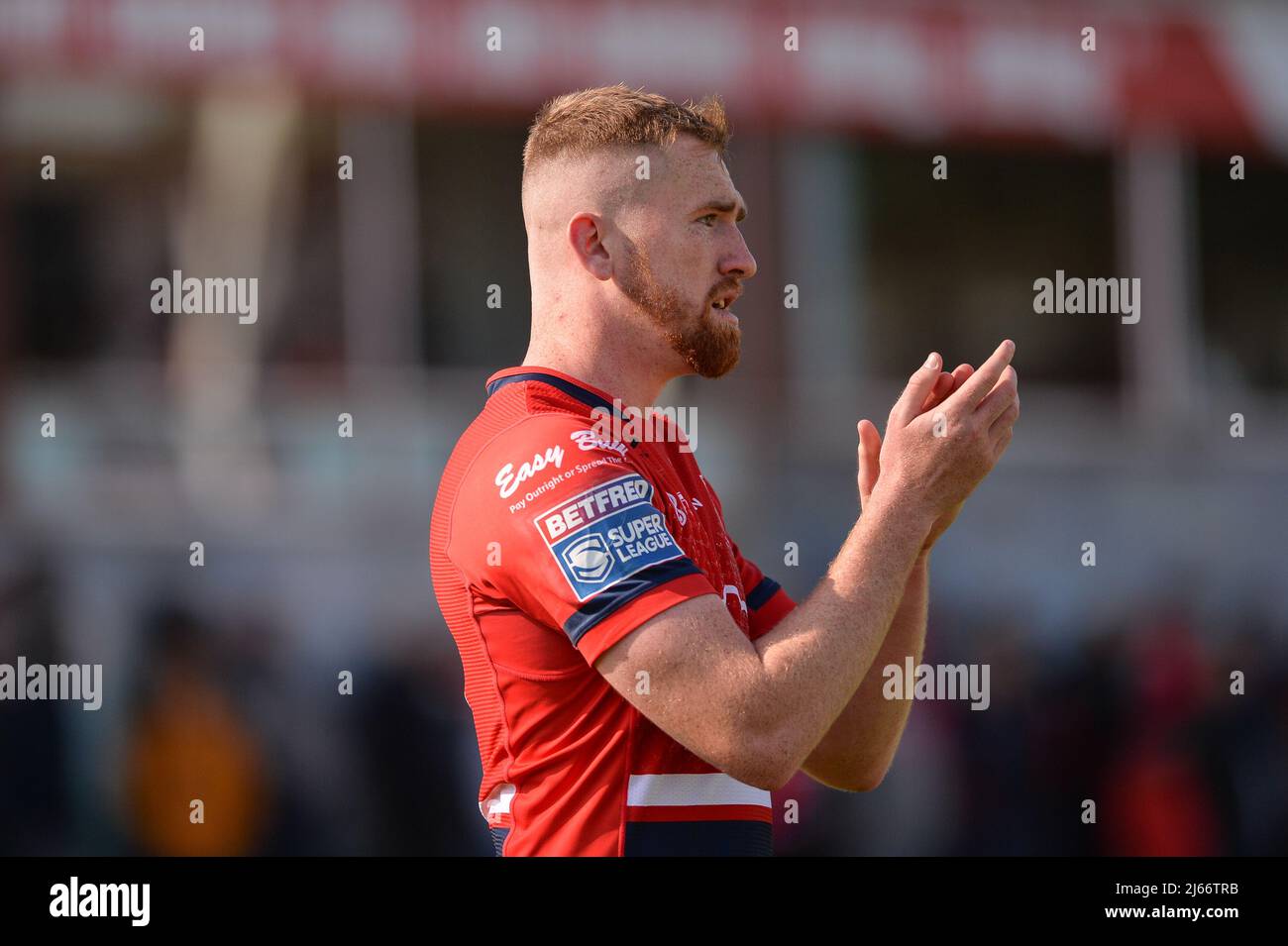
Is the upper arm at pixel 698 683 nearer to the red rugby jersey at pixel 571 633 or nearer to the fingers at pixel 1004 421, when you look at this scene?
the red rugby jersey at pixel 571 633

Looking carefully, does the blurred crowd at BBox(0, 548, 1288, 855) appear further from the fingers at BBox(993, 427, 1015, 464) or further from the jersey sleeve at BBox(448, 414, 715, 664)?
the jersey sleeve at BBox(448, 414, 715, 664)

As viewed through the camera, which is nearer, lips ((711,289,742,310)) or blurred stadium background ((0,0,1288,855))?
lips ((711,289,742,310))

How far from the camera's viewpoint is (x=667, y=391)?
1146 cm

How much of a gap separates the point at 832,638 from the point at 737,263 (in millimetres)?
868

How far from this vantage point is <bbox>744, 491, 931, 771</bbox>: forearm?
8.68 ft

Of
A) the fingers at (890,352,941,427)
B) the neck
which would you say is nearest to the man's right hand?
the fingers at (890,352,941,427)

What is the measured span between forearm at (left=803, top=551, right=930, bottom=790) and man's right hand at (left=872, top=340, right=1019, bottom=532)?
46 cm

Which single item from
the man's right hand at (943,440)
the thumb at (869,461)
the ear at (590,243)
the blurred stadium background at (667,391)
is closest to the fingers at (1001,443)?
the man's right hand at (943,440)

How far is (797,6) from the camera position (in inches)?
472

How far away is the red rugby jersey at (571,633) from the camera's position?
2.71 meters

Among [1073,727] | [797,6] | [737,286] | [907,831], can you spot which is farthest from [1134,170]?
[737,286]

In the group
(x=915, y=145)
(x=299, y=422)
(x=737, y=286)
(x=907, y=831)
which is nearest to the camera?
(x=737, y=286)
